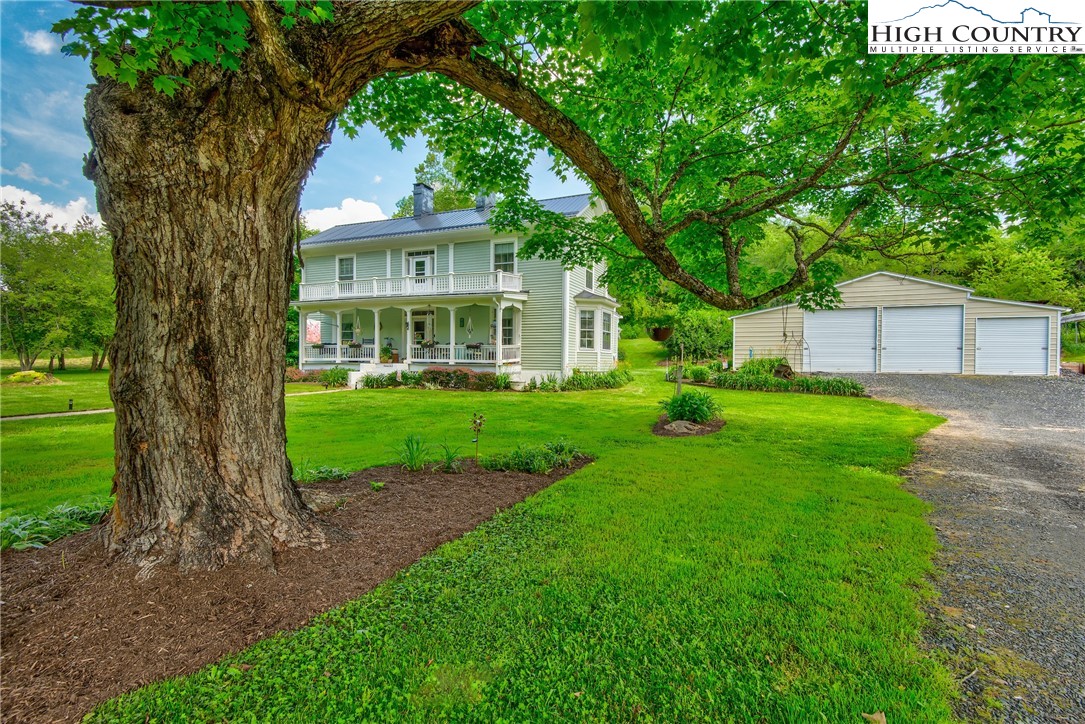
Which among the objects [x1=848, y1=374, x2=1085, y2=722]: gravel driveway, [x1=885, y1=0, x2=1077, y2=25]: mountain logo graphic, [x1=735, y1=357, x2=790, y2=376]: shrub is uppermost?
[x1=885, y1=0, x2=1077, y2=25]: mountain logo graphic

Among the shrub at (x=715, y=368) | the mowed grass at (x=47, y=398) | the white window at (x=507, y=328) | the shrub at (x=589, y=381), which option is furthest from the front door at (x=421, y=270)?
the shrub at (x=715, y=368)

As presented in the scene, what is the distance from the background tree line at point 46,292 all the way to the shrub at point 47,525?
1978 cm

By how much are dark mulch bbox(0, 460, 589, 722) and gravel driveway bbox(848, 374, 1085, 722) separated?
289 centimetres

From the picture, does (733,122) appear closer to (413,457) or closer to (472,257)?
(413,457)

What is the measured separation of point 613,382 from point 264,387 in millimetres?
13600

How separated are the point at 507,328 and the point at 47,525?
14.4 metres

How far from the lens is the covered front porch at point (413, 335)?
16469 mm

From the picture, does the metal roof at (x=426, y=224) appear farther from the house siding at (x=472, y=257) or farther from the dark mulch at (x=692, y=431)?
the dark mulch at (x=692, y=431)

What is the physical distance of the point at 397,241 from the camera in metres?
17.9

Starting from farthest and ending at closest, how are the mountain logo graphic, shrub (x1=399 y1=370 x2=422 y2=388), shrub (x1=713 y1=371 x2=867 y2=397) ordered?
shrub (x1=399 y1=370 x2=422 y2=388) → shrub (x1=713 y1=371 x2=867 y2=397) → the mountain logo graphic

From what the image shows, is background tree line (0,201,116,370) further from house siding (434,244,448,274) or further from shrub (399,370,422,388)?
house siding (434,244,448,274)

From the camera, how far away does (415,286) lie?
17125 mm

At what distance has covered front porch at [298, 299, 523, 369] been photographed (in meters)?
16.5

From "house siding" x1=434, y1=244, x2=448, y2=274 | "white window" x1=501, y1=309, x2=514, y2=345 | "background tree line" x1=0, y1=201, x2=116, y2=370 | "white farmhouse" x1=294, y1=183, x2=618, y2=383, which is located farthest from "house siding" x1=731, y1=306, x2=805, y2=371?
"background tree line" x1=0, y1=201, x2=116, y2=370
